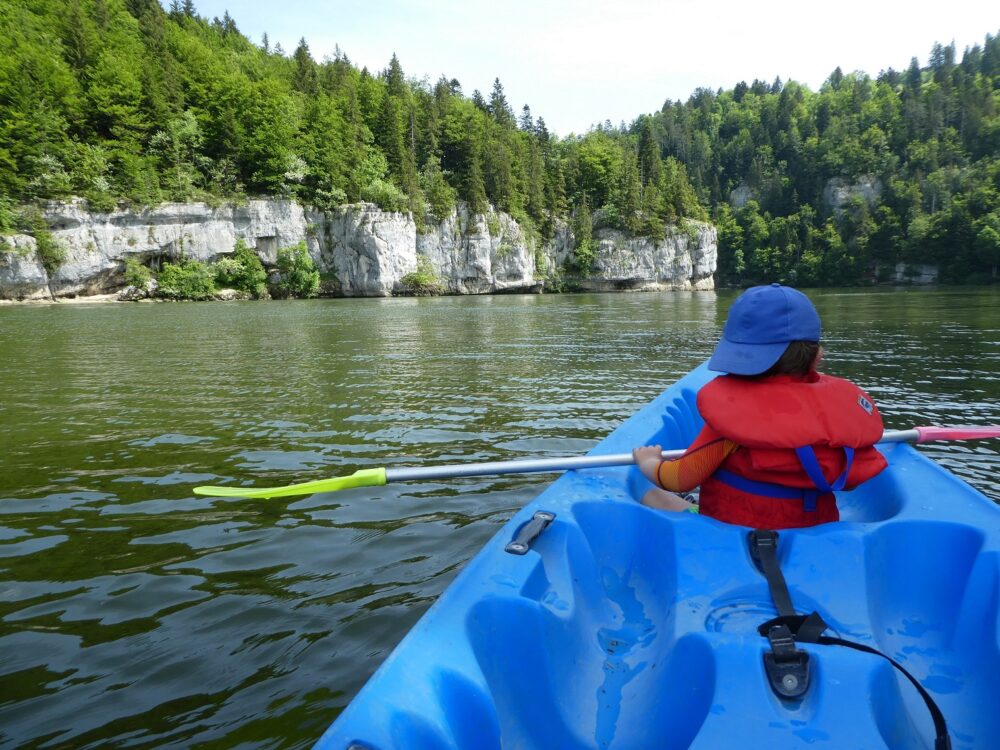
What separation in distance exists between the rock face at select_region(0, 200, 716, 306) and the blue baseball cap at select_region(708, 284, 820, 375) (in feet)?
144

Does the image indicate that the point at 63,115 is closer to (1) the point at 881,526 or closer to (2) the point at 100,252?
(2) the point at 100,252

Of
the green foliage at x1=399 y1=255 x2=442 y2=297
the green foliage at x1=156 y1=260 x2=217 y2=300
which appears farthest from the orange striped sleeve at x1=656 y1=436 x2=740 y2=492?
the green foliage at x1=399 y1=255 x2=442 y2=297

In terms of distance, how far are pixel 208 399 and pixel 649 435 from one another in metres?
6.54

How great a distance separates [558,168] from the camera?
70.2m

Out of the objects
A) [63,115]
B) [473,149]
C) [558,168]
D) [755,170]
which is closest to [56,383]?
[63,115]

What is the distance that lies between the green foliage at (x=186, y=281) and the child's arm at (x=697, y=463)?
150 feet

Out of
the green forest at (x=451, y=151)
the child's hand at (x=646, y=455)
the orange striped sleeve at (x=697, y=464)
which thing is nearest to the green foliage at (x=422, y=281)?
the green forest at (x=451, y=151)

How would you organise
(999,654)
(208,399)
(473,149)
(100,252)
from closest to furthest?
(999,654) < (208,399) < (100,252) < (473,149)

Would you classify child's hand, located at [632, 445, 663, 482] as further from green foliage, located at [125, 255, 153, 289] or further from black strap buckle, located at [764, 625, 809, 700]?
green foliage, located at [125, 255, 153, 289]

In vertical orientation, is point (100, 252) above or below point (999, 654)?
above

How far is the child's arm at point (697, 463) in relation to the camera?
2.17 meters

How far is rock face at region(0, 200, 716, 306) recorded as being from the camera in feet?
124

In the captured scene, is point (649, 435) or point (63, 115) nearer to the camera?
point (649, 435)

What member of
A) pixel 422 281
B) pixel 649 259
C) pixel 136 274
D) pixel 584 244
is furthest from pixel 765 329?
pixel 649 259
